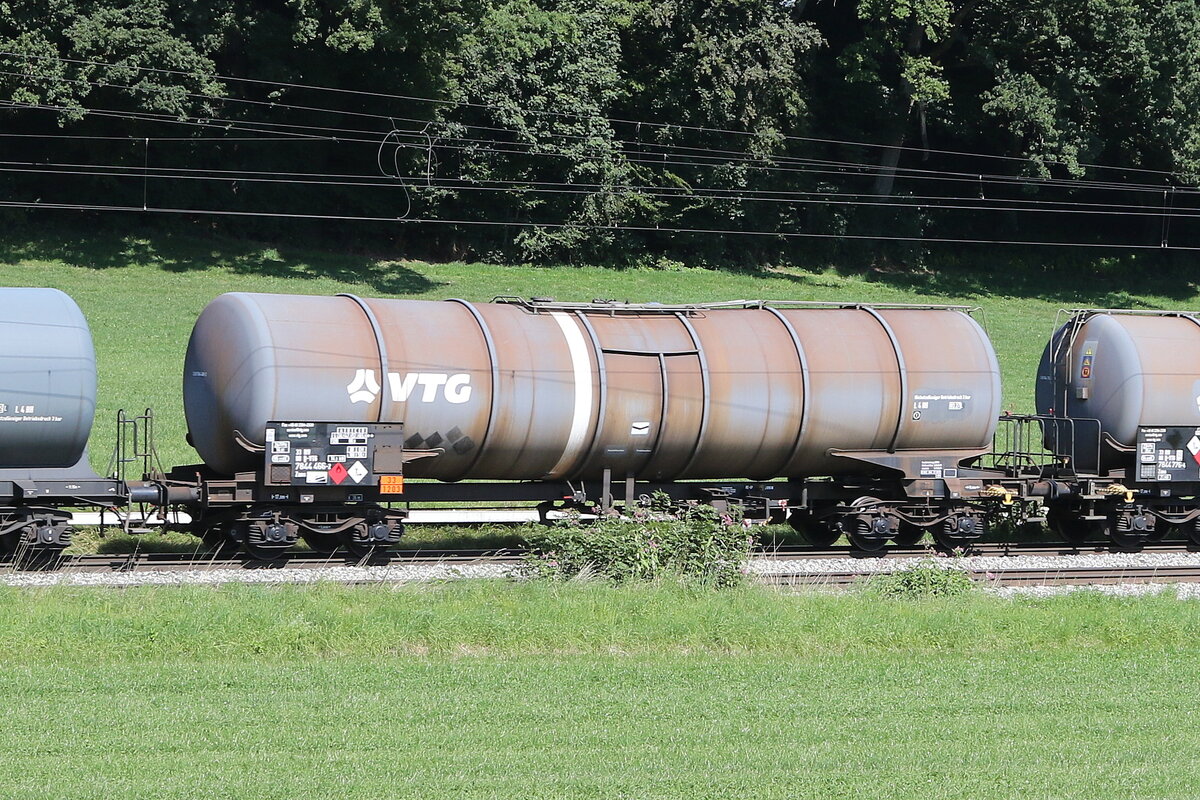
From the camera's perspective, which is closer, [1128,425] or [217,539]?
[217,539]

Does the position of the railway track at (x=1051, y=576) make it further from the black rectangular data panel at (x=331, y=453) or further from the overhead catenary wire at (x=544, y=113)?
the overhead catenary wire at (x=544, y=113)

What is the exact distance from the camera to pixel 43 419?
1616 centimetres

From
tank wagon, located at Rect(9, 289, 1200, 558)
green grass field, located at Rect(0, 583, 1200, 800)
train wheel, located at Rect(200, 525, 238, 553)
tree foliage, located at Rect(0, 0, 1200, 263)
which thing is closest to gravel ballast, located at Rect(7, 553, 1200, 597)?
tank wagon, located at Rect(9, 289, 1200, 558)

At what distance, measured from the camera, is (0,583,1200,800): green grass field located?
26.5 ft

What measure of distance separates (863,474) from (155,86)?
33.7 meters

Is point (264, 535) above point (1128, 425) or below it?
below

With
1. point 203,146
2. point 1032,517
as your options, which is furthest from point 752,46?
point 1032,517

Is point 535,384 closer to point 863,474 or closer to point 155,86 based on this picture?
point 863,474

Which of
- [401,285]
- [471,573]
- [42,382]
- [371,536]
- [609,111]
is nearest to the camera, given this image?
[42,382]

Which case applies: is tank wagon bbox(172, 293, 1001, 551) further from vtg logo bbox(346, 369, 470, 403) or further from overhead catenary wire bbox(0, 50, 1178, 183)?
overhead catenary wire bbox(0, 50, 1178, 183)

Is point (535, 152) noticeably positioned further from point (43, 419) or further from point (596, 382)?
point (43, 419)

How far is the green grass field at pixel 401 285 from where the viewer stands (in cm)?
3394

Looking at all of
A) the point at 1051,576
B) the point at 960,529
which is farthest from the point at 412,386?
the point at 1051,576

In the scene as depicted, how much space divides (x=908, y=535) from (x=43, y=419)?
1267 cm
